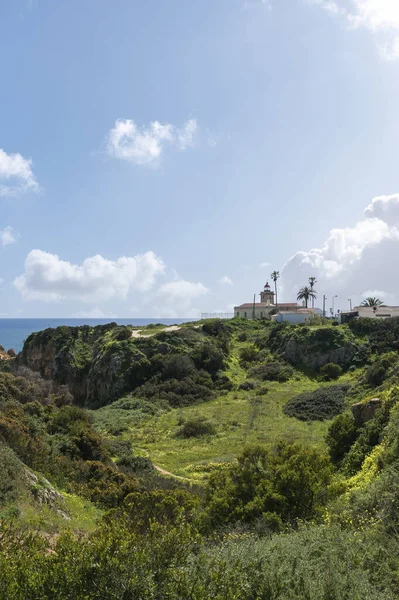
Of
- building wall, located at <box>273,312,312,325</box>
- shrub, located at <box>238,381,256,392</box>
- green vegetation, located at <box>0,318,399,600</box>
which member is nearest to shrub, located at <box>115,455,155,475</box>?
green vegetation, located at <box>0,318,399,600</box>

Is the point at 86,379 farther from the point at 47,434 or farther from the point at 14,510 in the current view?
the point at 14,510

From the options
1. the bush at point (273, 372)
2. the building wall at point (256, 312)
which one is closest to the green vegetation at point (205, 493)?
the bush at point (273, 372)

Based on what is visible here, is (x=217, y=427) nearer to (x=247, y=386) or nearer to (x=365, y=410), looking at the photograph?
(x=247, y=386)

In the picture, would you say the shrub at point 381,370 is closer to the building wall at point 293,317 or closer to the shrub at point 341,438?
the shrub at point 341,438

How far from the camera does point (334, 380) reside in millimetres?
43969

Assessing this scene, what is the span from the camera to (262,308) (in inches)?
3583

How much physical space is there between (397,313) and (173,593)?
6559 cm

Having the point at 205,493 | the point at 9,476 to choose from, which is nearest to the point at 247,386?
the point at 205,493

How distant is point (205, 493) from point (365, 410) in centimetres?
951

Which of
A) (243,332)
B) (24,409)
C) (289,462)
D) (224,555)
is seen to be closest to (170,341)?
(243,332)

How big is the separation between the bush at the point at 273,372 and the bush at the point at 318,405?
8415 millimetres

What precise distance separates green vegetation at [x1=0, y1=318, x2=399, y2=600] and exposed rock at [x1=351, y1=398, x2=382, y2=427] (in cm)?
8

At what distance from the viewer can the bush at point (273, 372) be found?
45.7 meters

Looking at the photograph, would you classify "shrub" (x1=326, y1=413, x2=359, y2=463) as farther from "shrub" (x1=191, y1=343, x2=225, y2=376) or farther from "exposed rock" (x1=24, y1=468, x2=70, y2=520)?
"shrub" (x1=191, y1=343, x2=225, y2=376)
